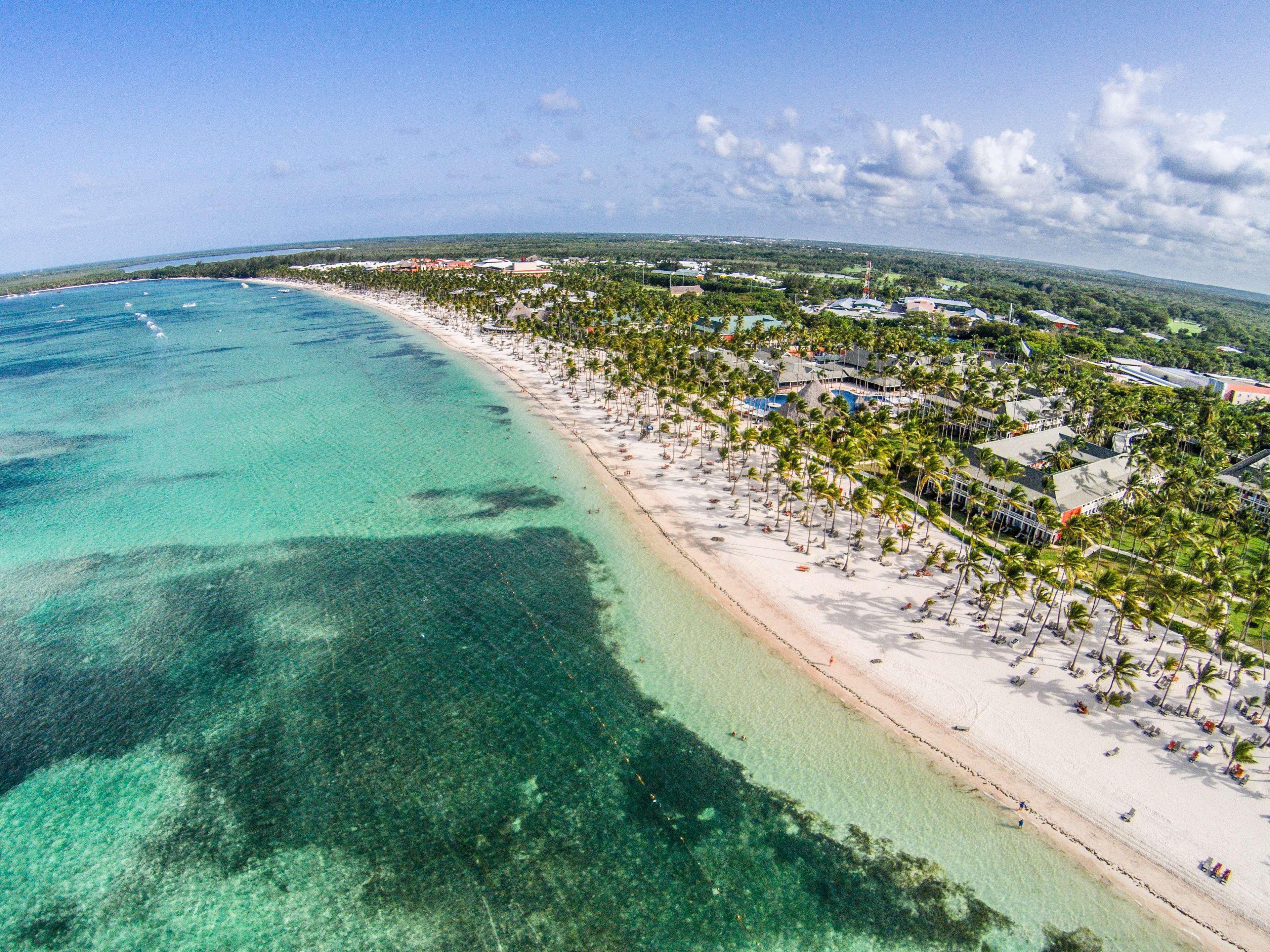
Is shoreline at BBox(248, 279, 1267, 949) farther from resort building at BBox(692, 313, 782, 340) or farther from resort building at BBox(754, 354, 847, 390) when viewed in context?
resort building at BBox(692, 313, 782, 340)

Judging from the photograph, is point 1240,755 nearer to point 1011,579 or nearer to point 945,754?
point 1011,579

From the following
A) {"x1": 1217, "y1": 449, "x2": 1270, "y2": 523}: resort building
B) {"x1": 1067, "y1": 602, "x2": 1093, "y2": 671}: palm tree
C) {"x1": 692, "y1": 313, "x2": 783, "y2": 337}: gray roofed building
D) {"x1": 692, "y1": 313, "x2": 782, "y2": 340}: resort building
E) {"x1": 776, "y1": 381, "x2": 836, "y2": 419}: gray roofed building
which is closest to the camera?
{"x1": 1067, "y1": 602, "x2": 1093, "y2": 671}: palm tree

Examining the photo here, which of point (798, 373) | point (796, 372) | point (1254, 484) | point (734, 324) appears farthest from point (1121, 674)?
point (734, 324)

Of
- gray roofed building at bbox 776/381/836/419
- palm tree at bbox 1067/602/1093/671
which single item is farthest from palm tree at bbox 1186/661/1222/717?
gray roofed building at bbox 776/381/836/419

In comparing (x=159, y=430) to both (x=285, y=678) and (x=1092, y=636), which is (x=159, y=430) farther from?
(x=1092, y=636)

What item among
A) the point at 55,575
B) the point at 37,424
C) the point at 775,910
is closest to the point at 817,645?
the point at 775,910

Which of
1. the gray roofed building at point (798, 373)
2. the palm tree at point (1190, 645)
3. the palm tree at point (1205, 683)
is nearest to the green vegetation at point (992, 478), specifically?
the palm tree at point (1190, 645)
